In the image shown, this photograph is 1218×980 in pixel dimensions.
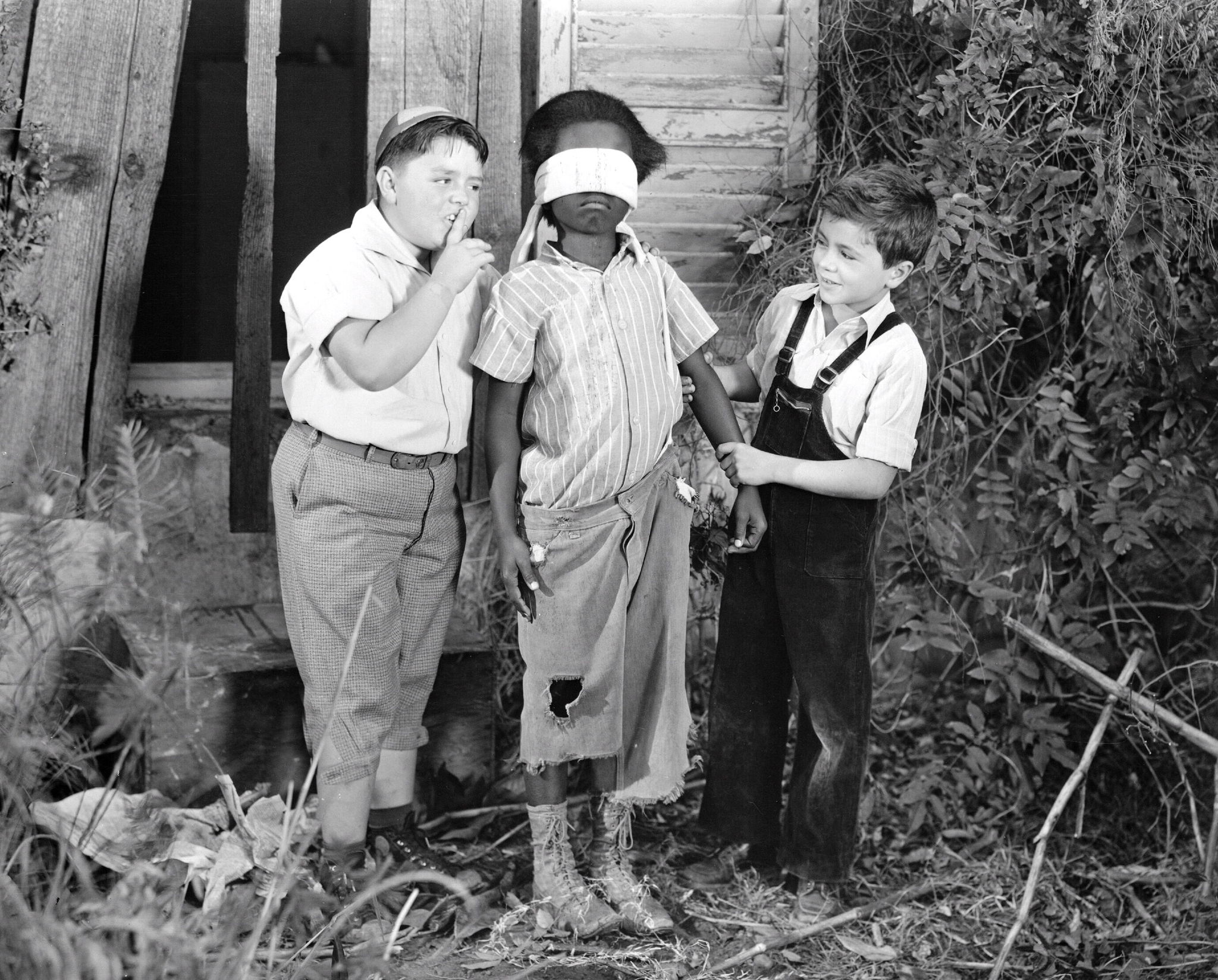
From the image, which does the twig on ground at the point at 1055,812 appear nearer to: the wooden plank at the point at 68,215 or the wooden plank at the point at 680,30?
the wooden plank at the point at 680,30

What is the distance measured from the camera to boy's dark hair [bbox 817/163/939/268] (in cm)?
287

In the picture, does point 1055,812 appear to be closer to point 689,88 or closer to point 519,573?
point 519,573

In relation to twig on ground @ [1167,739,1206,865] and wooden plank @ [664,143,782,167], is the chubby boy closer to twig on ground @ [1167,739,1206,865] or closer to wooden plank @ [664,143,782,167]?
wooden plank @ [664,143,782,167]

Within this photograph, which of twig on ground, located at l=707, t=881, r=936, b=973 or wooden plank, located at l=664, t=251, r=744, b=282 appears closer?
twig on ground, located at l=707, t=881, r=936, b=973

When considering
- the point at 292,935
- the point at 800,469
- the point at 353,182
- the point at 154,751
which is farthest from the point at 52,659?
the point at 353,182

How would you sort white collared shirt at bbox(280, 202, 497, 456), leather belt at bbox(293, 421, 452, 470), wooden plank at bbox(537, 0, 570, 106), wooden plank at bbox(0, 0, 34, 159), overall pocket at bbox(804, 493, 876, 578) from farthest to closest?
wooden plank at bbox(537, 0, 570, 106), wooden plank at bbox(0, 0, 34, 159), overall pocket at bbox(804, 493, 876, 578), leather belt at bbox(293, 421, 452, 470), white collared shirt at bbox(280, 202, 497, 456)

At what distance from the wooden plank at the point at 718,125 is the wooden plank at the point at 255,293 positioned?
1.07m

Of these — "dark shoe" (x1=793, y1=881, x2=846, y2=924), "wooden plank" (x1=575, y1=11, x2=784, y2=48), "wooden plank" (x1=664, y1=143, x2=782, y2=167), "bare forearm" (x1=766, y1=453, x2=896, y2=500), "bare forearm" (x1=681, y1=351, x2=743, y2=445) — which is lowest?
"dark shoe" (x1=793, y1=881, x2=846, y2=924)

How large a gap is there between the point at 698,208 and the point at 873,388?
1.08 m

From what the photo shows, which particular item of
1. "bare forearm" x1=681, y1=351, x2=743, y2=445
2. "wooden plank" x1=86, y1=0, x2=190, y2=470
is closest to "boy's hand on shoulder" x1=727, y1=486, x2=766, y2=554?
"bare forearm" x1=681, y1=351, x2=743, y2=445

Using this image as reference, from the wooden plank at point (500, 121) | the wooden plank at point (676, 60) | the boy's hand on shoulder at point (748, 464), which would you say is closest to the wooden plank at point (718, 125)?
the wooden plank at point (676, 60)

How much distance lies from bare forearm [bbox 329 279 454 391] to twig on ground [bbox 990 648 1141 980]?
2.03 metres

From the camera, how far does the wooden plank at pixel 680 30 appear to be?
11.9 ft

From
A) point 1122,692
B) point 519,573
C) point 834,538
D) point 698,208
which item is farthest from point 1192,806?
point 698,208
